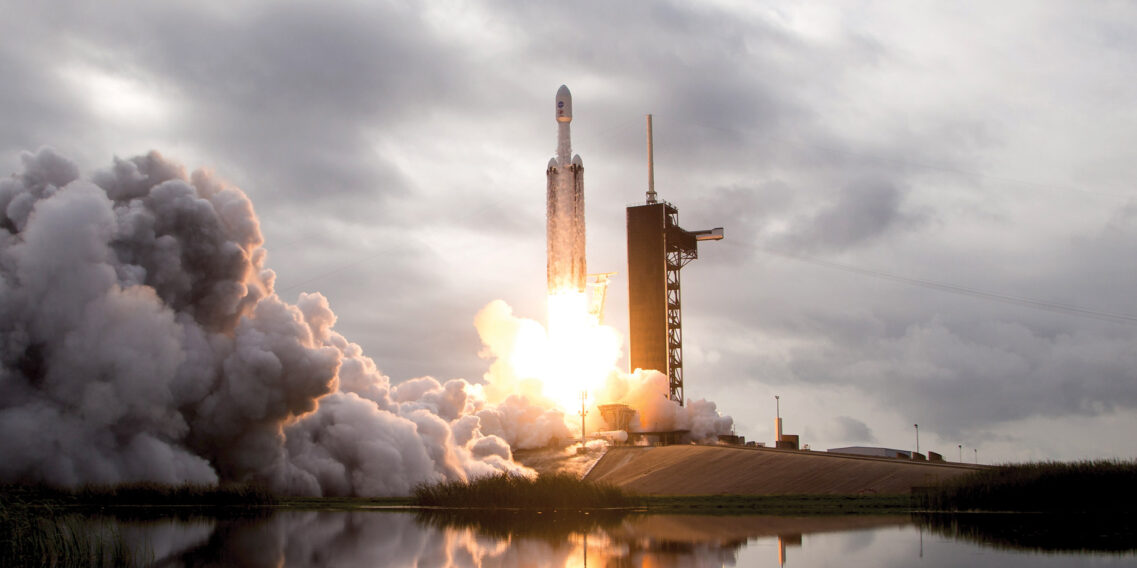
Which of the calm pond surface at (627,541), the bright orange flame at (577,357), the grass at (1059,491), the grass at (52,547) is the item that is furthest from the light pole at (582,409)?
the grass at (52,547)

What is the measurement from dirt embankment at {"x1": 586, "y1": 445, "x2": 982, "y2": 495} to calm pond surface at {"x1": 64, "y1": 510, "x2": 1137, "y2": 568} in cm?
2087

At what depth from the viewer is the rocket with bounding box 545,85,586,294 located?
→ 3479 inches

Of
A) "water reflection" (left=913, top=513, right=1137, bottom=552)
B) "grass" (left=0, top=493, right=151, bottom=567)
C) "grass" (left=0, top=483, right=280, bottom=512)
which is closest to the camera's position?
"grass" (left=0, top=493, right=151, bottom=567)

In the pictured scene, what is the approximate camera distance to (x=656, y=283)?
98.8 metres

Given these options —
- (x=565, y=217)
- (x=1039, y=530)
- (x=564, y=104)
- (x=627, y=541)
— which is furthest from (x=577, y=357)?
(x=627, y=541)

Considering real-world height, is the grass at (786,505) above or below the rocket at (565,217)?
below

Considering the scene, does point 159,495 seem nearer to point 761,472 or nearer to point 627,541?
point 627,541

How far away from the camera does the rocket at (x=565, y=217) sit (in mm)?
88375

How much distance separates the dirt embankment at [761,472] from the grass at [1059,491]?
13117 mm

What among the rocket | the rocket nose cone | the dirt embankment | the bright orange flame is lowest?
the dirt embankment

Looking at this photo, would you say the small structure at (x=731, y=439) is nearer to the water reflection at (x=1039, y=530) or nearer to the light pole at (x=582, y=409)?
the light pole at (x=582, y=409)

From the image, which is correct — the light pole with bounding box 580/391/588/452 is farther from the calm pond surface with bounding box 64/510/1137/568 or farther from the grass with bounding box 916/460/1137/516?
the calm pond surface with bounding box 64/510/1137/568

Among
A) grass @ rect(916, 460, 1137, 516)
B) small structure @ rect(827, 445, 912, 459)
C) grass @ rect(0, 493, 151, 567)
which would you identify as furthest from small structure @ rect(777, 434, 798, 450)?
grass @ rect(0, 493, 151, 567)

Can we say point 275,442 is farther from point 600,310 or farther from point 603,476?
point 600,310
